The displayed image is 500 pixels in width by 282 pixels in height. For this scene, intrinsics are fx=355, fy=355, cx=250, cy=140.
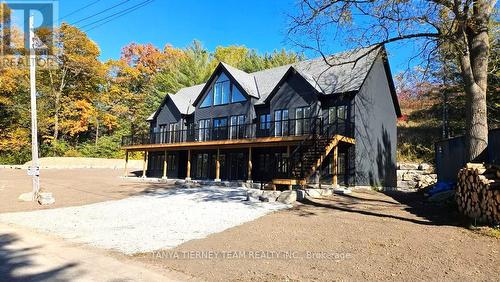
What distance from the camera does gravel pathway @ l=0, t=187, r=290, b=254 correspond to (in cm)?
872

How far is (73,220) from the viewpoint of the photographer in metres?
11.4

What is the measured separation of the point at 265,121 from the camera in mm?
25016

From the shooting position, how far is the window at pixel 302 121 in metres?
22.1

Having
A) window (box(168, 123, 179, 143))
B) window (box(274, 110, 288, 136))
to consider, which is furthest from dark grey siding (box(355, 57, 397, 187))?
window (box(168, 123, 179, 143))

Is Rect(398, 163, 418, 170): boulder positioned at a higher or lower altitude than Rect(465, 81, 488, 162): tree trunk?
lower

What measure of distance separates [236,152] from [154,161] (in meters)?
10.7

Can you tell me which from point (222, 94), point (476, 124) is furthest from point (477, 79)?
point (222, 94)

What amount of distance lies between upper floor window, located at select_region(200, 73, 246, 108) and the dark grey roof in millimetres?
838

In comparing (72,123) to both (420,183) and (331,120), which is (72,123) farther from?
(420,183)

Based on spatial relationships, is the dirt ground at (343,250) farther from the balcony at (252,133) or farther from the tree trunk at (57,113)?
the tree trunk at (57,113)

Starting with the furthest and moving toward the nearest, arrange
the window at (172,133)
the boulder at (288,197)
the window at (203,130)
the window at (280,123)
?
the window at (172,133)
the window at (203,130)
the window at (280,123)
the boulder at (288,197)

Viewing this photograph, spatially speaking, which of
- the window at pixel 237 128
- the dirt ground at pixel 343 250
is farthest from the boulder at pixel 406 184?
the dirt ground at pixel 343 250

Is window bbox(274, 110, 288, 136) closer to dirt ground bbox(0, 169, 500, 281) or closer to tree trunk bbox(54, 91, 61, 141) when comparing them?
dirt ground bbox(0, 169, 500, 281)

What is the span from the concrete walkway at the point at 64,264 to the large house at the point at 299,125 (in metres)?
10.3
